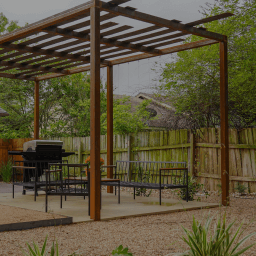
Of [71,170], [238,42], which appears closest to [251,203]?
[238,42]

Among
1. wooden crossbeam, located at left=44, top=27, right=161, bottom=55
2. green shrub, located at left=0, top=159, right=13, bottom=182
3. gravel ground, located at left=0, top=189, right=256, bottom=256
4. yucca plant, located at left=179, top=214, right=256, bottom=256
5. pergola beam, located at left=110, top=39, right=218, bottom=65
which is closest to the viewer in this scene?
yucca plant, located at left=179, top=214, right=256, bottom=256

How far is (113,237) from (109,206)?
2555 mm

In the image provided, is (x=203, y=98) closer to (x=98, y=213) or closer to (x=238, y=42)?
(x=238, y=42)

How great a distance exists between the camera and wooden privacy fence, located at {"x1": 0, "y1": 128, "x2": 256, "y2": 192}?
30.7 feet

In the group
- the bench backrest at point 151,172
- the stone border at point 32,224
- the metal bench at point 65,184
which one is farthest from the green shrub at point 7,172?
the stone border at point 32,224

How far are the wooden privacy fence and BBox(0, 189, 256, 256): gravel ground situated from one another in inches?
122

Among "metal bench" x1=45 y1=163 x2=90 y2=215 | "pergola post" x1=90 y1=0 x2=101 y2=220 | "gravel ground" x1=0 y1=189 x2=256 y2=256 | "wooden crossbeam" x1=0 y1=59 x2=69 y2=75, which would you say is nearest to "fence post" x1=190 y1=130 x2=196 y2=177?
"metal bench" x1=45 y1=163 x2=90 y2=215

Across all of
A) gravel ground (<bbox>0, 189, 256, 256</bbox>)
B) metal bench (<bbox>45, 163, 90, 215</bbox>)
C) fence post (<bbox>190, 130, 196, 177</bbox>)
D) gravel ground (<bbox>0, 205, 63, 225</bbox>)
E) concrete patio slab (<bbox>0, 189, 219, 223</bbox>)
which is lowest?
gravel ground (<bbox>0, 189, 256, 256</bbox>)

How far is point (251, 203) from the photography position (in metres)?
8.27

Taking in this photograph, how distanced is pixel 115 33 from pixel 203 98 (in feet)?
14.0

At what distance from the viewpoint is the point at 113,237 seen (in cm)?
491

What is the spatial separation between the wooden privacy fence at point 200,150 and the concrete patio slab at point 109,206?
6.29 ft

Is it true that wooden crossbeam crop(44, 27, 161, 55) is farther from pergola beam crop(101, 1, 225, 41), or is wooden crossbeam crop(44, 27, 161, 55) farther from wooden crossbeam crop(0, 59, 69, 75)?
→ wooden crossbeam crop(0, 59, 69, 75)

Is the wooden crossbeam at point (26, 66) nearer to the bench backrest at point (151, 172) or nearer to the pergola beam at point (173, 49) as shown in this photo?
the pergola beam at point (173, 49)
